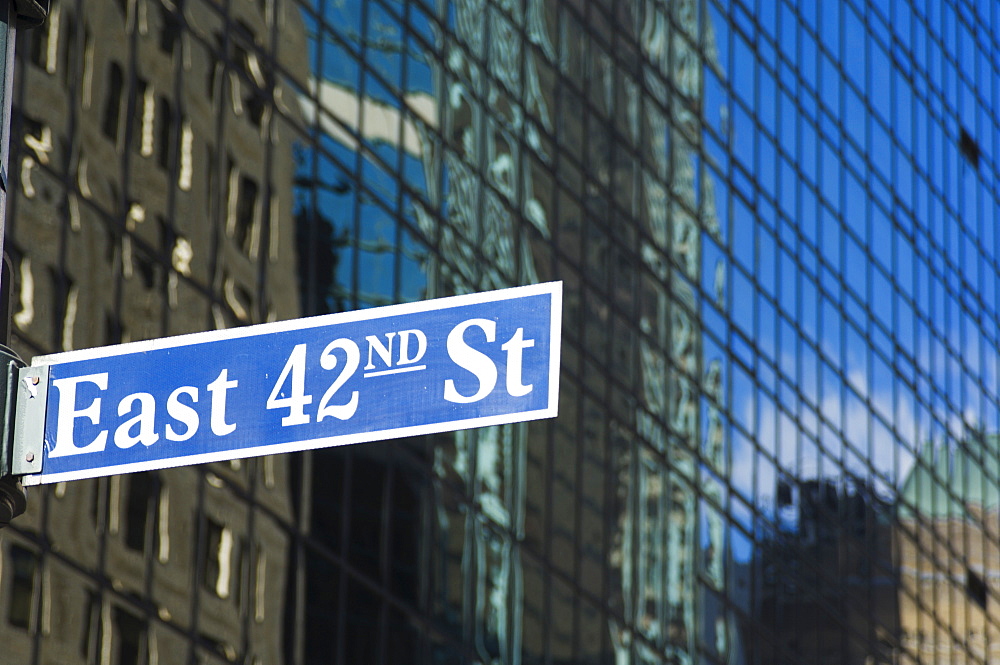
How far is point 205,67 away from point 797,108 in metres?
20.9

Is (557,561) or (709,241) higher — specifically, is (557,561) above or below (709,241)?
below

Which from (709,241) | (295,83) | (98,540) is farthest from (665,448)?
(98,540)

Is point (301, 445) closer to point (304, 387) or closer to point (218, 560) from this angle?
point (304, 387)

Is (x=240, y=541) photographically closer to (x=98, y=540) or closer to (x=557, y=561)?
(x=98, y=540)

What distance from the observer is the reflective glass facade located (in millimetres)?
21922

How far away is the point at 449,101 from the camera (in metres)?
30.1

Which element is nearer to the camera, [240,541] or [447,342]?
[447,342]

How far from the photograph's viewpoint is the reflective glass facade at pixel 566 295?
21922mm

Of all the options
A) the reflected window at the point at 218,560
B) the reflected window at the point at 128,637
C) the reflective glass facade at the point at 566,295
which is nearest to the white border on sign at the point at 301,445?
the reflective glass facade at the point at 566,295

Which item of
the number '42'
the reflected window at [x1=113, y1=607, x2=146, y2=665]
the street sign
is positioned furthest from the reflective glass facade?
the number '42'

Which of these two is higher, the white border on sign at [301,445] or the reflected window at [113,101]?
the reflected window at [113,101]

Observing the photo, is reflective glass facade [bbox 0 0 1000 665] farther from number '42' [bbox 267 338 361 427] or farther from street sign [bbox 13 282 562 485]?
number '42' [bbox 267 338 361 427]

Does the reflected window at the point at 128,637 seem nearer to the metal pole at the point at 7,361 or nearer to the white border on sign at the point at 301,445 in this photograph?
the white border on sign at the point at 301,445

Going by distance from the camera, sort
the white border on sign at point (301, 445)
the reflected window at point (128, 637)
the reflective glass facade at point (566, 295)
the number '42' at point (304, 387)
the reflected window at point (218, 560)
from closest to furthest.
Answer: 1. the white border on sign at point (301, 445)
2. the number '42' at point (304, 387)
3. the reflected window at point (128, 637)
4. the reflective glass facade at point (566, 295)
5. the reflected window at point (218, 560)
